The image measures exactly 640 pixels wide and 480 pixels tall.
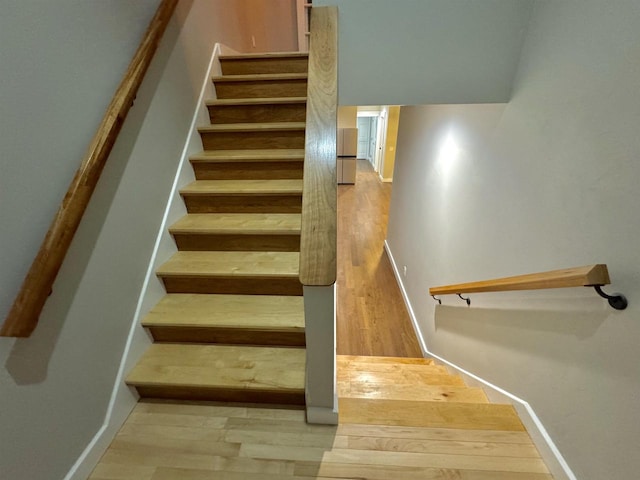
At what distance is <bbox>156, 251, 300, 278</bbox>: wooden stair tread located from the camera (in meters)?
1.53

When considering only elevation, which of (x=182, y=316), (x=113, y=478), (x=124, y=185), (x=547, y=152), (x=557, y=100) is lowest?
(x=113, y=478)

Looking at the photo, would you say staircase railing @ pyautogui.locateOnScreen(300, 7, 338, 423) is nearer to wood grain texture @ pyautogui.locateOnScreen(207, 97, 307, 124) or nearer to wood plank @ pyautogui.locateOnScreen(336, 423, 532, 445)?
wood plank @ pyautogui.locateOnScreen(336, 423, 532, 445)

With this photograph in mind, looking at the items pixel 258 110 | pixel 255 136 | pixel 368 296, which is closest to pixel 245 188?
pixel 255 136

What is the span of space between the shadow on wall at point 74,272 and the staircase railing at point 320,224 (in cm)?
83

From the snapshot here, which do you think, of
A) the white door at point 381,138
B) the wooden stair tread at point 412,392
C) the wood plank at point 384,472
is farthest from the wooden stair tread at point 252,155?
the white door at point 381,138

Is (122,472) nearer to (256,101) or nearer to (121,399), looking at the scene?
(121,399)

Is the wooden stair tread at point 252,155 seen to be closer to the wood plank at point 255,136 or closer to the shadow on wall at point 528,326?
the wood plank at point 255,136

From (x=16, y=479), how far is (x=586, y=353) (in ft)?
6.13

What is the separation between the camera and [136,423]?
1269 mm

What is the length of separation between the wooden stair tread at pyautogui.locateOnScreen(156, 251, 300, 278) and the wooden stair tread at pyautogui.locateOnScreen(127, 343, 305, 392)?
1.19ft

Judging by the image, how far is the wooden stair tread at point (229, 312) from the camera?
Result: 1.40m

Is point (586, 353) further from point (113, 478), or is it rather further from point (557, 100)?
point (113, 478)

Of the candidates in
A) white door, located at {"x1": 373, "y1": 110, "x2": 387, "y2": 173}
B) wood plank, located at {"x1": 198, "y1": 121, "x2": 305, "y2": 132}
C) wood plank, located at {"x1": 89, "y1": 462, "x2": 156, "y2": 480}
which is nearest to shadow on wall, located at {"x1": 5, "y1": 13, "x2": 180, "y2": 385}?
wood plank, located at {"x1": 89, "y1": 462, "x2": 156, "y2": 480}

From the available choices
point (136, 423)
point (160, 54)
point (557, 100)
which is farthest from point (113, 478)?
point (557, 100)
